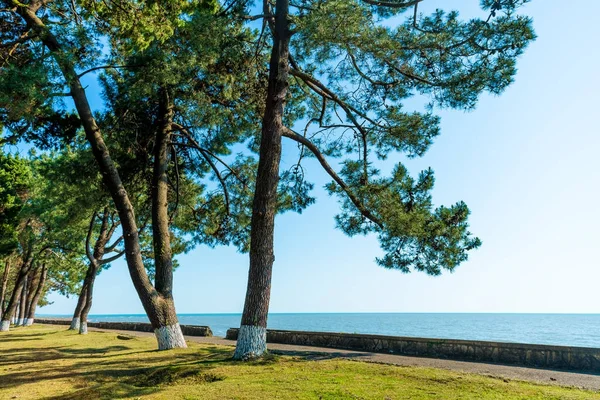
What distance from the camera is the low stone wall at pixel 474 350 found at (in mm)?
7841

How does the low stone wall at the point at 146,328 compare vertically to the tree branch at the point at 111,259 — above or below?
below

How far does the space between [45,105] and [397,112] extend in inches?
311

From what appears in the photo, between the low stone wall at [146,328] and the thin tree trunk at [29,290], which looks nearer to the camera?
the low stone wall at [146,328]

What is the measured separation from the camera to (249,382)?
528 cm

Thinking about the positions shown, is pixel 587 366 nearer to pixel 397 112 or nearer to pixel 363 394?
pixel 363 394

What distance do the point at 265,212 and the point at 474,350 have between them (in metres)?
5.96

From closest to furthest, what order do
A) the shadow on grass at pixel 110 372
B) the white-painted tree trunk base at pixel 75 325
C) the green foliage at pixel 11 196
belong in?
1. the shadow on grass at pixel 110 372
2. the white-painted tree trunk base at pixel 75 325
3. the green foliage at pixel 11 196

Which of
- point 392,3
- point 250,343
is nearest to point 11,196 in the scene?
point 250,343

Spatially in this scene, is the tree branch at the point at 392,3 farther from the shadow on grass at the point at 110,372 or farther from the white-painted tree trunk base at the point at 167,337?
the white-painted tree trunk base at the point at 167,337

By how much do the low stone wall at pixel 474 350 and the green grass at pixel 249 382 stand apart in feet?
10.2

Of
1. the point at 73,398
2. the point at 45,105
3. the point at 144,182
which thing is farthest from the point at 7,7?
the point at 73,398

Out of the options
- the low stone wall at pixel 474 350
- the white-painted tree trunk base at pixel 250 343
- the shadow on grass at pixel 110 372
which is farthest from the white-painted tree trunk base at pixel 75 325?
the white-painted tree trunk base at pixel 250 343

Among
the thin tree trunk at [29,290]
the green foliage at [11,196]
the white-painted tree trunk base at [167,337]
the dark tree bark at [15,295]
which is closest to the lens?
the white-painted tree trunk base at [167,337]

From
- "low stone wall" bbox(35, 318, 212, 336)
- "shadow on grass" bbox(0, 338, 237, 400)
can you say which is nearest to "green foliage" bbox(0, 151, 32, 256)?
"low stone wall" bbox(35, 318, 212, 336)
